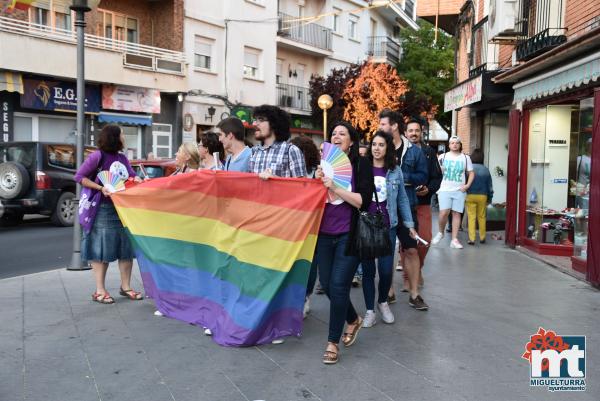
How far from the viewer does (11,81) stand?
18734 mm

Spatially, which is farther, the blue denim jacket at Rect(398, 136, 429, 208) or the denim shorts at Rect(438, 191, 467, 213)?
the denim shorts at Rect(438, 191, 467, 213)

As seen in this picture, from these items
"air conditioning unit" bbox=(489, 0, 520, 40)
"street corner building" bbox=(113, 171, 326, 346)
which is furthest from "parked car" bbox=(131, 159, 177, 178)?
"street corner building" bbox=(113, 171, 326, 346)

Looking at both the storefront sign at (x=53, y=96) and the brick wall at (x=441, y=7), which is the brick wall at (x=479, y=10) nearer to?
the brick wall at (x=441, y=7)

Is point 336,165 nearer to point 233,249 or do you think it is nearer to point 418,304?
point 233,249

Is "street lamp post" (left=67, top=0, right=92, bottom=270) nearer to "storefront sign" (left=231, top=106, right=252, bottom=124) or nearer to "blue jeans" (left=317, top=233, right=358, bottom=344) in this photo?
"blue jeans" (left=317, top=233, right=358, bottom=344)

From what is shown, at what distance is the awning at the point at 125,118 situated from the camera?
22328 millimetres

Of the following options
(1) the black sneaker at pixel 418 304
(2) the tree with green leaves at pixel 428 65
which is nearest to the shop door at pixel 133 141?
(2) the tree with green leaves at pixel 428 65

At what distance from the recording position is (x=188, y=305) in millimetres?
5789

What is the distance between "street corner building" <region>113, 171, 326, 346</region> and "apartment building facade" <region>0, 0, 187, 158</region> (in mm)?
13452

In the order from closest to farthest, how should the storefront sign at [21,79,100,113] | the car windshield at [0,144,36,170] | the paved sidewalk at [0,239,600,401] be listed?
1. the paved sidewalk at [0,239,600,401]
2. the car windshield at [0,144,36,170]
3. the storefront sign at [21,79,100,113]

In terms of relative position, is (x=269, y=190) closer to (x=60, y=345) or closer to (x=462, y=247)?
(x=60, y=345)

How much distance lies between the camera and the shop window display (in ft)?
33.2

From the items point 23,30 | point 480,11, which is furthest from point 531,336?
point 23,30

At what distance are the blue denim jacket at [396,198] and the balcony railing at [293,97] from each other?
88.7 feet
